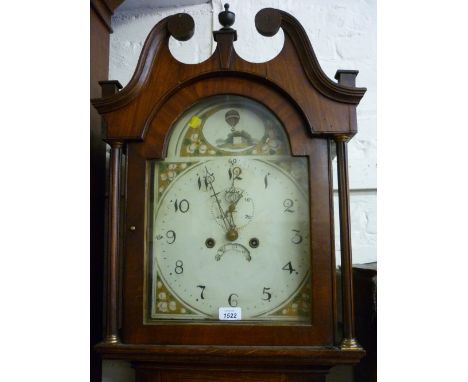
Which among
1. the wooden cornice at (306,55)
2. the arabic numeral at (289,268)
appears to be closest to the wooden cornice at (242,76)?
the wooden cornice at (306,55)

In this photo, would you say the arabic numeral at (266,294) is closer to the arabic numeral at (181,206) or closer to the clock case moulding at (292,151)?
the clock case moulding at (292,151)

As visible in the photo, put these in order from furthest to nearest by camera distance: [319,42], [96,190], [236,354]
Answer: [319,42] < [96,190] < [236,354]

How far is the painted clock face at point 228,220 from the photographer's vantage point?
852 millimetres

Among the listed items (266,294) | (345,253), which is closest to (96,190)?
(266,294)

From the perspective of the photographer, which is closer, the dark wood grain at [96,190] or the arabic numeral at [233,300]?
the arabic numeral at [233,300]

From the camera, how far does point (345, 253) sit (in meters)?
0.83

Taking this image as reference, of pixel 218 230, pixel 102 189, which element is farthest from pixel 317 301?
pixel 102 189

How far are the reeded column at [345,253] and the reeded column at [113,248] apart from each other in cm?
42

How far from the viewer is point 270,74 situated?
Result: 0.87 m

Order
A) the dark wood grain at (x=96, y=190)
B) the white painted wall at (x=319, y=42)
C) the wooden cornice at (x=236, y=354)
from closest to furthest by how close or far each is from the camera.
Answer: the wooden cornice at (x=236, y=354) < the dark wood grain at (x=96, y=190) < the white painted wall at (x=319, y=42)

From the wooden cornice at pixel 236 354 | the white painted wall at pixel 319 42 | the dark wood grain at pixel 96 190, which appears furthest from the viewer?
the white painted wall at pixel 319 42

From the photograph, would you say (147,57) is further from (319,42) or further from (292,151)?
(319,42)

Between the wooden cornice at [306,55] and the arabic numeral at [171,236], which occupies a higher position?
the wooden cornice at [306,55]

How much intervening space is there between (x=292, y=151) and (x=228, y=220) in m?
0.18
